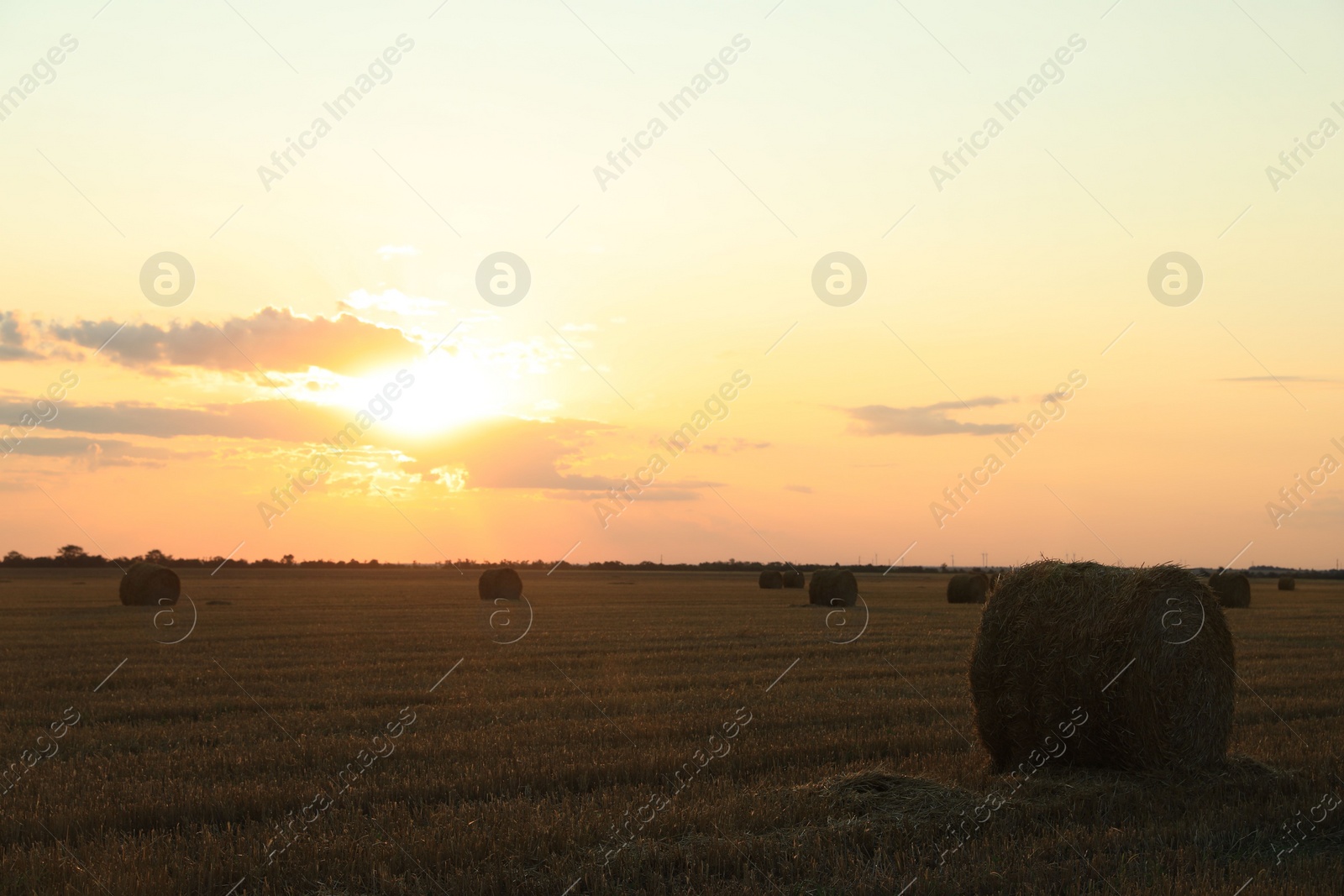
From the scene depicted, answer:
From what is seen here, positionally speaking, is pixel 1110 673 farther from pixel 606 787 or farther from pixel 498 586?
pixel 498 586

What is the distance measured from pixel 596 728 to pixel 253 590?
4779cm

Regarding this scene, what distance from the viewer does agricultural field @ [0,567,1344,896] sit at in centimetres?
634

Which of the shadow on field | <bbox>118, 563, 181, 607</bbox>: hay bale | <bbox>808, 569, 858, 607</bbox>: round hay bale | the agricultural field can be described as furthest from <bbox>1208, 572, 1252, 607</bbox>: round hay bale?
<bbox>118, 563, 181, 607</bbox>: hay bale

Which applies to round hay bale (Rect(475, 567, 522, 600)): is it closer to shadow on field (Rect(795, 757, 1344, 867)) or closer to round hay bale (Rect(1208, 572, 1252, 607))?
round hay bale (Rect(1208, 572, 1252, 607))

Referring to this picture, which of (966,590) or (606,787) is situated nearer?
(606,787)

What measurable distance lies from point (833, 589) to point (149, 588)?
24.6 m

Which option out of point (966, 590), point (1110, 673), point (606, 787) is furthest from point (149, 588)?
point (1110, 673)

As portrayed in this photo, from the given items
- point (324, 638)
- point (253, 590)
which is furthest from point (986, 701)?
point (253, 590)

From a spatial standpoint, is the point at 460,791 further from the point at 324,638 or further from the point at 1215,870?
the point at 324,638

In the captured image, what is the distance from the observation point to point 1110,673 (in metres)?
9.77

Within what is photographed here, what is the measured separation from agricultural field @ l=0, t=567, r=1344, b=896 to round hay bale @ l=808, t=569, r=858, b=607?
18924 mm

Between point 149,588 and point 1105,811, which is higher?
point 149,588

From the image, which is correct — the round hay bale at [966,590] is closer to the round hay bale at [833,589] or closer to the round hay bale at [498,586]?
the round hay bale at [833,589]

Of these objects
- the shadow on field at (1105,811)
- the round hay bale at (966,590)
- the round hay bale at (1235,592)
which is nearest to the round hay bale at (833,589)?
the round hay bale at (966,590)
